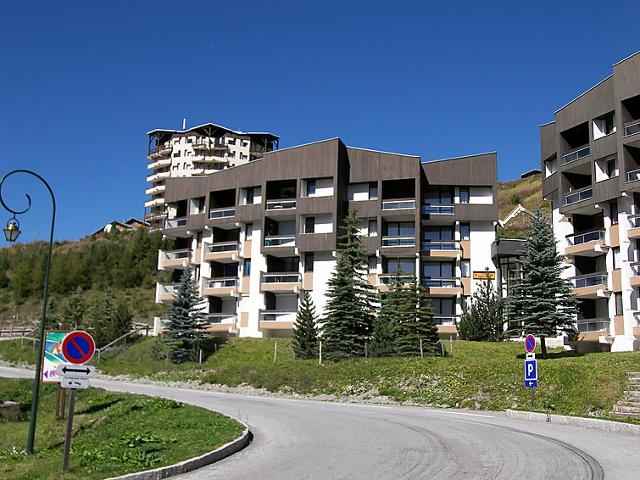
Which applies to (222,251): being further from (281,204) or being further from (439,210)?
(439,210)

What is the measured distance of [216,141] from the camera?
115 meters

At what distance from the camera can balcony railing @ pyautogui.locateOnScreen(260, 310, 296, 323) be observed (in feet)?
164

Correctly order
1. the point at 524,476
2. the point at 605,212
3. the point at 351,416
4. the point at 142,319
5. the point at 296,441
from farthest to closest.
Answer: the point at 142,319 → the point at 605,212 → the point at 351,416 → the point at 296,441 → the point at 524,476

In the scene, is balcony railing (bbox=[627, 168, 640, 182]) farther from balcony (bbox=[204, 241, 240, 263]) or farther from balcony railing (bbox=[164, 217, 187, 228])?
→ balcony railing (bbox=[164, 217, 187, 228])

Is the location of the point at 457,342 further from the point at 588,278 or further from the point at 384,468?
the point at 384,468

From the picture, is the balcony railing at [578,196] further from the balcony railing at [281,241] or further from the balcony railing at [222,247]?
the balcony railing at [222,247]

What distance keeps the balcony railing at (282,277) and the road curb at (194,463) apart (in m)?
34.2

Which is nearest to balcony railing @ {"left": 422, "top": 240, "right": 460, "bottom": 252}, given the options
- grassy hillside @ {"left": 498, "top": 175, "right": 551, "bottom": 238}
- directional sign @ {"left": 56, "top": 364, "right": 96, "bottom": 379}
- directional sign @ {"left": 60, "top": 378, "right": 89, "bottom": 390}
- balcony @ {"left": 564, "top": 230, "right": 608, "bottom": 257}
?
balcony @ {"left": 564, "top": 230, "right": 608, "bottom": 257}

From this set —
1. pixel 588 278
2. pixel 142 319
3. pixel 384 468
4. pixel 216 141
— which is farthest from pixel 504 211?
pixel 384 468

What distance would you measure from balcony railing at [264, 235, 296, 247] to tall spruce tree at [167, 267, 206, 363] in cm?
790

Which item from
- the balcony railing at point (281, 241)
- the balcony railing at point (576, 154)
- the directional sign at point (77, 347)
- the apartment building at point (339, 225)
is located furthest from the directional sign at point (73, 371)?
the balcony railing at point (281, 241)

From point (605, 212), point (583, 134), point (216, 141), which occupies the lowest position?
point (605, 212)

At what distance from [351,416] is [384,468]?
401 inches

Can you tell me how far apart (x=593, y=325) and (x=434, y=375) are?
51.4 ft
